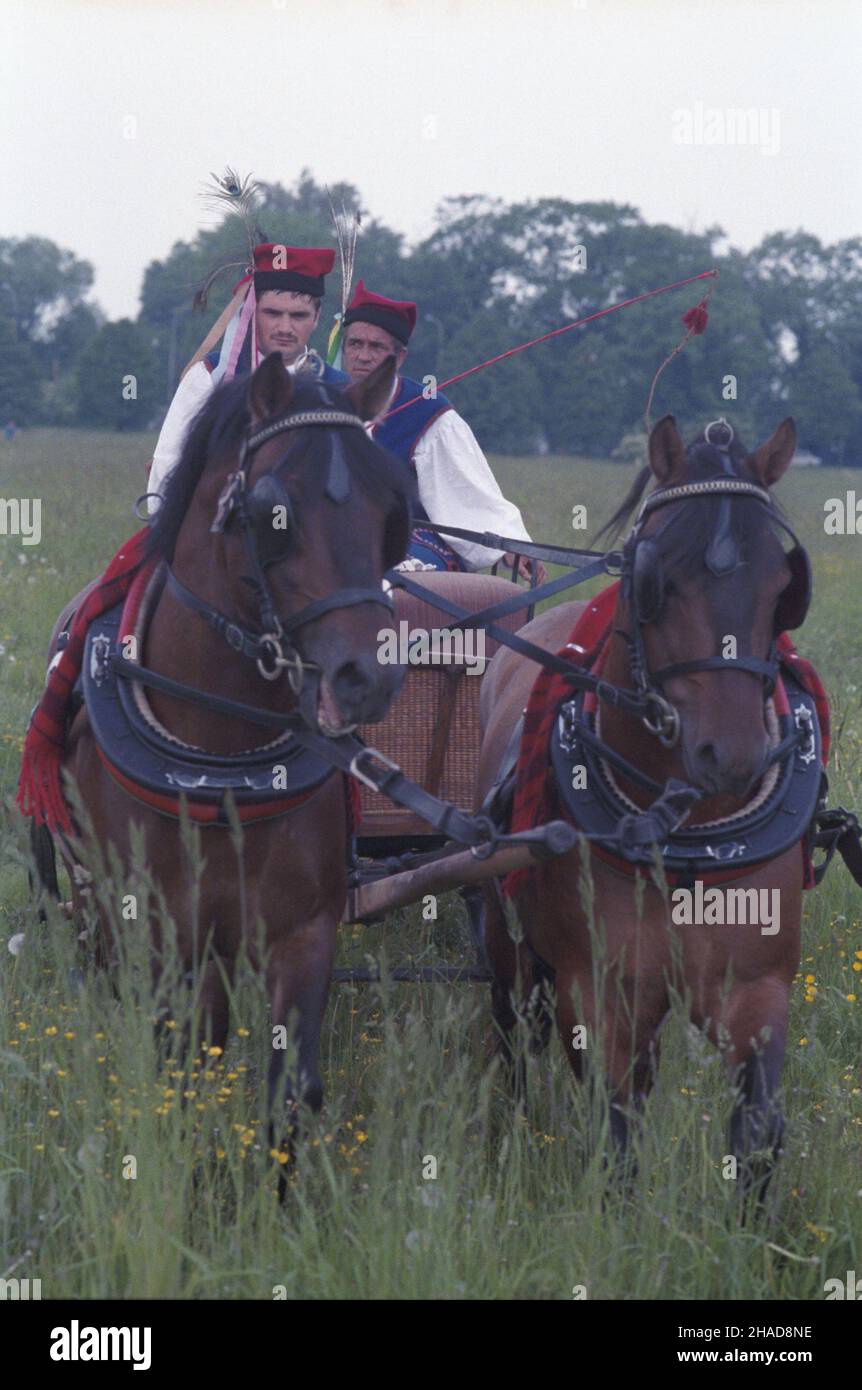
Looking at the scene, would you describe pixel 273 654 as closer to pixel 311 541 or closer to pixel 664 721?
pixel 311 541

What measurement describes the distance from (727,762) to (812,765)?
2.36 feet

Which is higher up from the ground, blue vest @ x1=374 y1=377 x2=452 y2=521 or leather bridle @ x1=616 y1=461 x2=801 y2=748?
blue vest @ x1=374 y1=377 x2=452 y2=521

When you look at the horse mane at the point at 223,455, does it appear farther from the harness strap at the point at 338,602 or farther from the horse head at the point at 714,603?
the horse head at the point at 714,603

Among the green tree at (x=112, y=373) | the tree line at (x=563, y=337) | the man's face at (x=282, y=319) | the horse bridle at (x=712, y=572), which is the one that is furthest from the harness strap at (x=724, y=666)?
the green tree at (x=112, y=373)

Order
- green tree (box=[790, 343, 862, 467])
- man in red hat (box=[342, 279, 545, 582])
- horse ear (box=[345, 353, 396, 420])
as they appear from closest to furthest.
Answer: horse ear (box=[345, 353, 396, 420]), man in red hat (box=[342, 279, 545, 582]), green tree (box=[790, 343, 862, 467])

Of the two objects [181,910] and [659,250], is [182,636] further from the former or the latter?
[659,250]

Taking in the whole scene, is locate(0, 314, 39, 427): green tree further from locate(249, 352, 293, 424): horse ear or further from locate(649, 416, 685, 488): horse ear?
locate(649, 416, 685, 488): horse ear

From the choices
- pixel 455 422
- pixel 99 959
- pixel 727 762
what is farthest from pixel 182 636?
pixel 455 422

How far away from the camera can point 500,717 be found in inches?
191

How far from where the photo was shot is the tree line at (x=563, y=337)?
122 ft

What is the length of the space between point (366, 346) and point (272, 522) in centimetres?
268

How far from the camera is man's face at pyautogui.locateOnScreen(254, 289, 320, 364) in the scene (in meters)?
4.99

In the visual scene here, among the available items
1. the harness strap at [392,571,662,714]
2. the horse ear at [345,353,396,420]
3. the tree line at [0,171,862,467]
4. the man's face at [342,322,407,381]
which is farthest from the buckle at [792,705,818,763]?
the tree line at [0,171,862,467]

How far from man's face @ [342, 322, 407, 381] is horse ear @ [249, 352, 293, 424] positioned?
2338 mm
